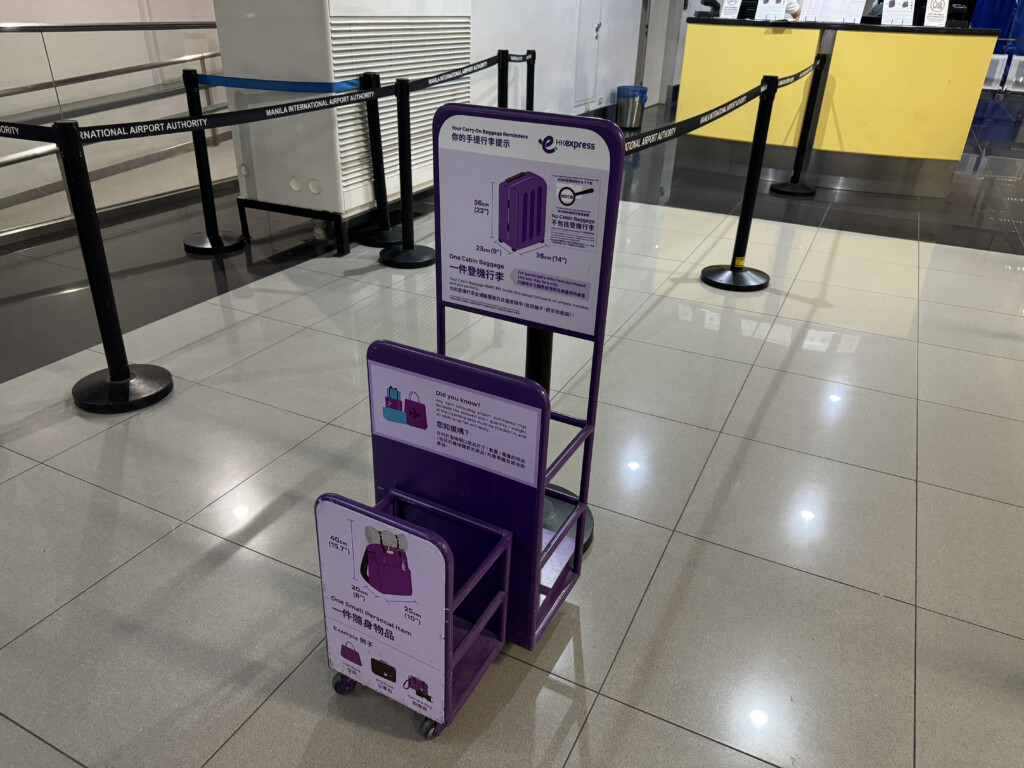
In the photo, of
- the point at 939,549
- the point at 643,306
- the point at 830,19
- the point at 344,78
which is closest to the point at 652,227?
the point at 643,306

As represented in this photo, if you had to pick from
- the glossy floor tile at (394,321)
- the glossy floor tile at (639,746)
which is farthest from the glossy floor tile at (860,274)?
the glossy floor tile at (639,746)

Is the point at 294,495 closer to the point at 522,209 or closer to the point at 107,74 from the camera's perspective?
the point at 522,209

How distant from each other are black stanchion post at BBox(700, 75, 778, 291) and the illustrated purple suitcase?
2.66m

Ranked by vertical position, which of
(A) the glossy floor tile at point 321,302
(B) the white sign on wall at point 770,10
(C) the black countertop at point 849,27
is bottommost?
(A) the glossy floor tile at point 321,302

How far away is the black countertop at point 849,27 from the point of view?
5820 millimetres

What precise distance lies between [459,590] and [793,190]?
5982 millimetres

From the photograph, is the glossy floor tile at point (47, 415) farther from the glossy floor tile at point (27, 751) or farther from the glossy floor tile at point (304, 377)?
the glossy floor tile at point (27, 751)

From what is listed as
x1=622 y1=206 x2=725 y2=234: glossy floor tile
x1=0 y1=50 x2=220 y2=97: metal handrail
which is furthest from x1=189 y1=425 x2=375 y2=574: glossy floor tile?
x1=0 y1=50 x2=220 y2=97: metal handrail

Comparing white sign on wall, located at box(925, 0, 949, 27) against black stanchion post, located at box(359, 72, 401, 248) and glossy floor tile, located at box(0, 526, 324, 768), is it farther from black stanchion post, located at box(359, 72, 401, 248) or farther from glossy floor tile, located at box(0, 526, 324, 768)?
glossy floor tile, located at box(0, 526, 324, 768)

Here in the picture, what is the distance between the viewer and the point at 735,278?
427 cm

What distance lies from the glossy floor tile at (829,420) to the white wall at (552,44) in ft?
12.8

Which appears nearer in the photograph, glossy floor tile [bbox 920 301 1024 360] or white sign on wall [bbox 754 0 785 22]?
glossy floor tile [bbox 920 301 1024 360]

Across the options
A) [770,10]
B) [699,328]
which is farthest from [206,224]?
[770,10]

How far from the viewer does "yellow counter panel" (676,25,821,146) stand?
6379 millimetres
